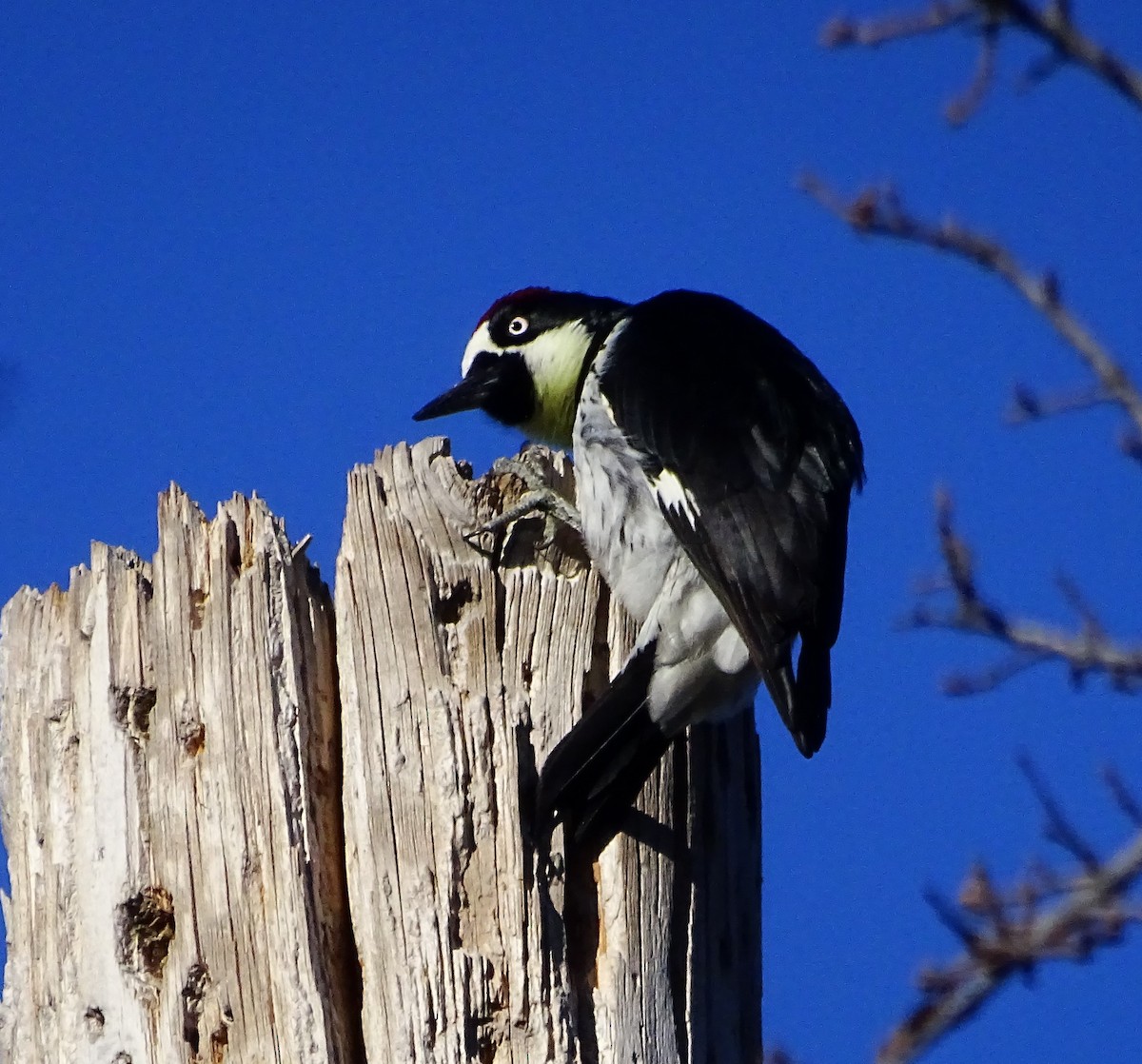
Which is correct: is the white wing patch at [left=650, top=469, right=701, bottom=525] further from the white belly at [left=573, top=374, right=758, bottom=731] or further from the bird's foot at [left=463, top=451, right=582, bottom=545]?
the bird's foot at [left=463, top=451, right=582, bottom=545]

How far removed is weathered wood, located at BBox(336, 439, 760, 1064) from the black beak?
1085 millimetres

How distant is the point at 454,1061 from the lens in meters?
3.13

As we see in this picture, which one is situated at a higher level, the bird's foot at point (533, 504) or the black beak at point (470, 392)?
the black beak at point (470, 392)

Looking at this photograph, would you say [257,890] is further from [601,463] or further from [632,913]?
[601,463]

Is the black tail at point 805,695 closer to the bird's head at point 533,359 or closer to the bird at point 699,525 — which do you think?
the bird at point 699,525

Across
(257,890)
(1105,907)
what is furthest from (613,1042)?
(1105,907)

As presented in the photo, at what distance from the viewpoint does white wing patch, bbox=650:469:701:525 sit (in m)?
3.87

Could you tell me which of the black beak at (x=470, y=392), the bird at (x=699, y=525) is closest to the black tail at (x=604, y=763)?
the bird at (x=699, y=525)

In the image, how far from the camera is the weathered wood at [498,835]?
3178mm

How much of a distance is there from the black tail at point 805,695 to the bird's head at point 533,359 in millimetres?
1391

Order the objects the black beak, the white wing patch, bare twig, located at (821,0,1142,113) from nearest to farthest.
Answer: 1. bare twig, located at (821,0,1142,113)
2. the white wing patch
3. the black beak

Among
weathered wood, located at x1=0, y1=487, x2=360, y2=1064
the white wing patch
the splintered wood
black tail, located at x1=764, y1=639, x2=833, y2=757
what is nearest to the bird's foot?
the splintered wood

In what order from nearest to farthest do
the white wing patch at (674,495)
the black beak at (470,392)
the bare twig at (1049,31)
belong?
the bare twig at (1049,31) → the white wing patch at (674,495) → the black beak at (470,392)

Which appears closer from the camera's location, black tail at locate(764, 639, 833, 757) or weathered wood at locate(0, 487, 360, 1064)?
weathered wood at locate(0, 487, 360, 1064)
